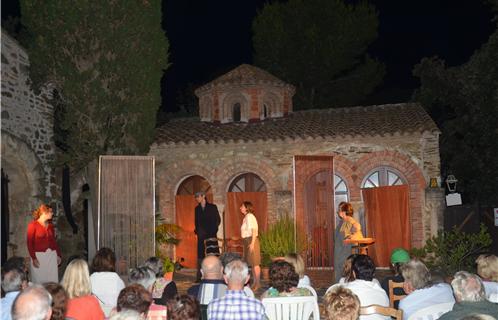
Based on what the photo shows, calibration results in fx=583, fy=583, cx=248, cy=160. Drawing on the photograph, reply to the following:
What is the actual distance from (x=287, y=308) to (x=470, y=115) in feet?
53.4

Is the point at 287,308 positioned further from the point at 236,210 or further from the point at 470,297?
the point at 236,210

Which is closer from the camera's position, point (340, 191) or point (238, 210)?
point (340, 191)

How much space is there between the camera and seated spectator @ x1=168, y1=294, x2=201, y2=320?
3799 millimetres

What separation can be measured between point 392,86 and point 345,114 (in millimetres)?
20042

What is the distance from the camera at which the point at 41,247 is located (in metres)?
8.85

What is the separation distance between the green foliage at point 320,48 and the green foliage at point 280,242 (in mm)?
15569

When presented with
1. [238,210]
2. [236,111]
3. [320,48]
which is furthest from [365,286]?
[320,48]

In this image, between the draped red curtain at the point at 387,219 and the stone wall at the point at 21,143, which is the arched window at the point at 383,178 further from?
the stone wall at the point at 21,143

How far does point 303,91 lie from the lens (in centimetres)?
2738

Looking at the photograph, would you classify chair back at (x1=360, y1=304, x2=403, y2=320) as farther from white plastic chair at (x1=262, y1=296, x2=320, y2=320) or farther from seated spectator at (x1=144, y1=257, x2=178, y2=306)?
seated spectator at (x1=144, y1=257, x2=178, y2=306)

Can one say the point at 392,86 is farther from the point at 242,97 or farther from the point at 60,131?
the point at 60,131

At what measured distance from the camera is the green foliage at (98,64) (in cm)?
1180

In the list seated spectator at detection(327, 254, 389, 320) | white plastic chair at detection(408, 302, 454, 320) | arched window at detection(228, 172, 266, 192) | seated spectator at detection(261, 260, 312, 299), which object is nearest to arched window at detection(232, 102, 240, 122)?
arched window at detection(228, 172, 266, 192)

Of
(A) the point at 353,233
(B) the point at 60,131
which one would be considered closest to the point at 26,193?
(B) the point at 60,131
